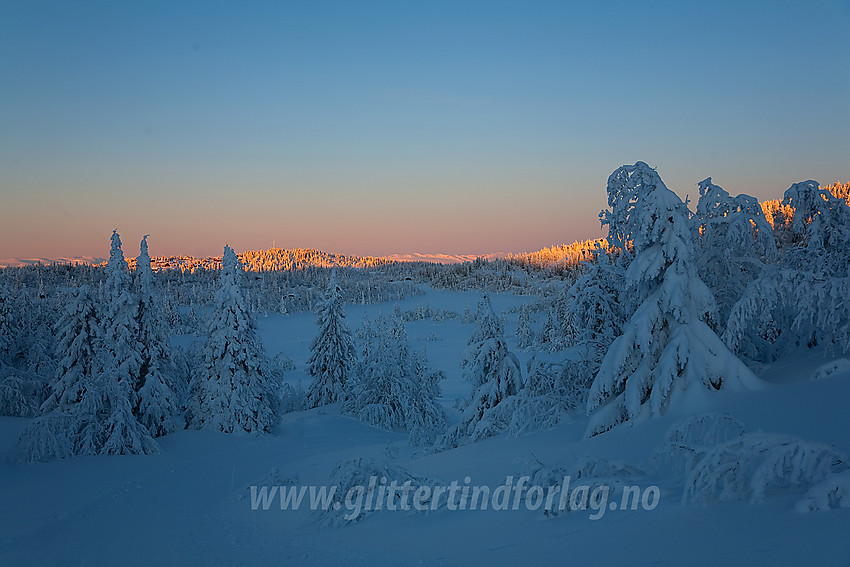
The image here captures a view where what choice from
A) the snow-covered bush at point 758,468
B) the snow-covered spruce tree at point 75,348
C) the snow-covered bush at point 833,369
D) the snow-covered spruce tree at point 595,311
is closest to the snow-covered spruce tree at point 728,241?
the snow-covered spruce tree at point 595,311

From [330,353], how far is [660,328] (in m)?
31.6

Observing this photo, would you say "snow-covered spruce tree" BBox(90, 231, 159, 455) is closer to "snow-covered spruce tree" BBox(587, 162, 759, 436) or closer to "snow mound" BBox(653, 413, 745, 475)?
"snow-covered spruce tree" BBox(587, 162, 759, 436)

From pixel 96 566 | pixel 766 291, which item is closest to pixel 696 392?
pixel 766 291

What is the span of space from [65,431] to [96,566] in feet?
42.1

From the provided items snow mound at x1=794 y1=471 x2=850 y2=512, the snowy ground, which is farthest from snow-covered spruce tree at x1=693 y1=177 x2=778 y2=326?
snow mound at x1=794 y1=471 x2=850 y2=512

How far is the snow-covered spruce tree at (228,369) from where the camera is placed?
88.7 ft

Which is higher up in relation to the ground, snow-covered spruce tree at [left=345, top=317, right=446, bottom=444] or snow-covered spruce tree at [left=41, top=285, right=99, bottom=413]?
snow-covered spruce tree at [left=41, top=285, right=99, bottom=413]

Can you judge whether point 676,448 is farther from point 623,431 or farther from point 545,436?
point 545,436

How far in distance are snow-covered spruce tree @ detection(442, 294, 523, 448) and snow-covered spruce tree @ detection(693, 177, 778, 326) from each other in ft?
25.6

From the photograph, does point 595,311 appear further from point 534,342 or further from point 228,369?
point 228,369

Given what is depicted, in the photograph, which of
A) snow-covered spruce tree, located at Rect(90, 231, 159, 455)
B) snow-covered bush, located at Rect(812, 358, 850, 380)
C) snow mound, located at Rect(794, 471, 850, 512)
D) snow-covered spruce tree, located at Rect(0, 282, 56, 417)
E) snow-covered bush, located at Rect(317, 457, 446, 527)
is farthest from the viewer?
snow-covered spruce tree, located at Rect(0, 282, 56, 417)

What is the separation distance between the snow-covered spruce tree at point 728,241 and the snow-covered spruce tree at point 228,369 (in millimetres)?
22655

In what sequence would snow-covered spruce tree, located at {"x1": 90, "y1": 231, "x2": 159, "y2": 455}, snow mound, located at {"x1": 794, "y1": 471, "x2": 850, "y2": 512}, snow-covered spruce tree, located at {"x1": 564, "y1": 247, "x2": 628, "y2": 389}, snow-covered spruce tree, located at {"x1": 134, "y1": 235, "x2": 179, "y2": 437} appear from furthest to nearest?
1. snow-covered spruce tree, located at {"x1": 134, "y1": 235, "x2": 179, "y2": 437}
2. snow-covered spruce tree, located at {"x1": 90, "y1": 231, "x2": 159, "y2": 455}
3. snow-covered spruce tree, located at {"x1": 564, "y1": 247, "x2": 628, "y2": 389}
4. snow mound, located at {"x1": 794, "y1": 471, "x2": 850, "y2": 512}

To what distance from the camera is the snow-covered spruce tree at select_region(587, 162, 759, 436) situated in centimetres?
949
